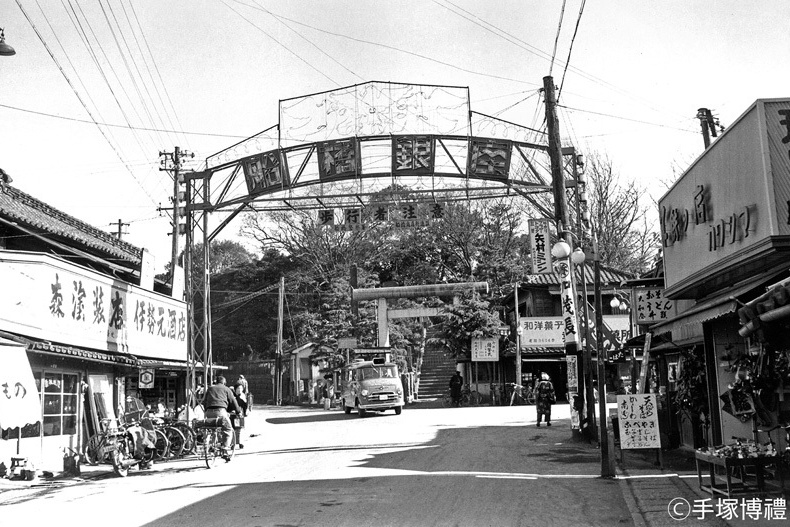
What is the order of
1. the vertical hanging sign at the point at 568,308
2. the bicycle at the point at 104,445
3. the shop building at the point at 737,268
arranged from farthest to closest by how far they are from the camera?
the vertical hanging sign at the point at 568,308 → the bicycle at the point at 104,445 → the shop building at the point at 737,268

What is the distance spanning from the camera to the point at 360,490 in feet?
37.2

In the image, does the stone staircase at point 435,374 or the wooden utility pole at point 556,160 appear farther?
the stone staircase at point 435,374

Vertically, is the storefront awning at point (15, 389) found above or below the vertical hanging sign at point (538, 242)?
below

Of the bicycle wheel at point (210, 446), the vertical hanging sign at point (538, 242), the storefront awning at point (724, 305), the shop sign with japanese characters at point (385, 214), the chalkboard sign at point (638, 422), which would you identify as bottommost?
the bicycle wheel at point (210, 446)

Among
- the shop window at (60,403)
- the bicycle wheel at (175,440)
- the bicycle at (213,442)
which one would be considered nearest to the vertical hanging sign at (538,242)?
the bicycle at (213,442)

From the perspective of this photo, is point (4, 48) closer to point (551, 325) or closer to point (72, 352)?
point (72, 352)

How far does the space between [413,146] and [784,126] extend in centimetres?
1288

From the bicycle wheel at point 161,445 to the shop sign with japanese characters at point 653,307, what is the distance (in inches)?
411

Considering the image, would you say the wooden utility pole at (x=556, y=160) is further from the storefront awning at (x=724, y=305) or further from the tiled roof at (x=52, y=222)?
the tiled roof at (x=52, y=222)

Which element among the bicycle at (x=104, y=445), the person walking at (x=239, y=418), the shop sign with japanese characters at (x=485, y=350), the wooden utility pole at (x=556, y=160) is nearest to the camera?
the bicycle at (x=104, y=445)

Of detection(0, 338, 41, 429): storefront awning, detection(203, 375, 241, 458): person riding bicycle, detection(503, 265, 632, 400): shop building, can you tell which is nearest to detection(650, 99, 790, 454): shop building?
detection(203, 375, 241, 458): person riding bicycle

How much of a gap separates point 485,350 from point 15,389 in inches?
1215

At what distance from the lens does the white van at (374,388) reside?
3142cm

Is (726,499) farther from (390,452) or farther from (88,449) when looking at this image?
(88,449)
